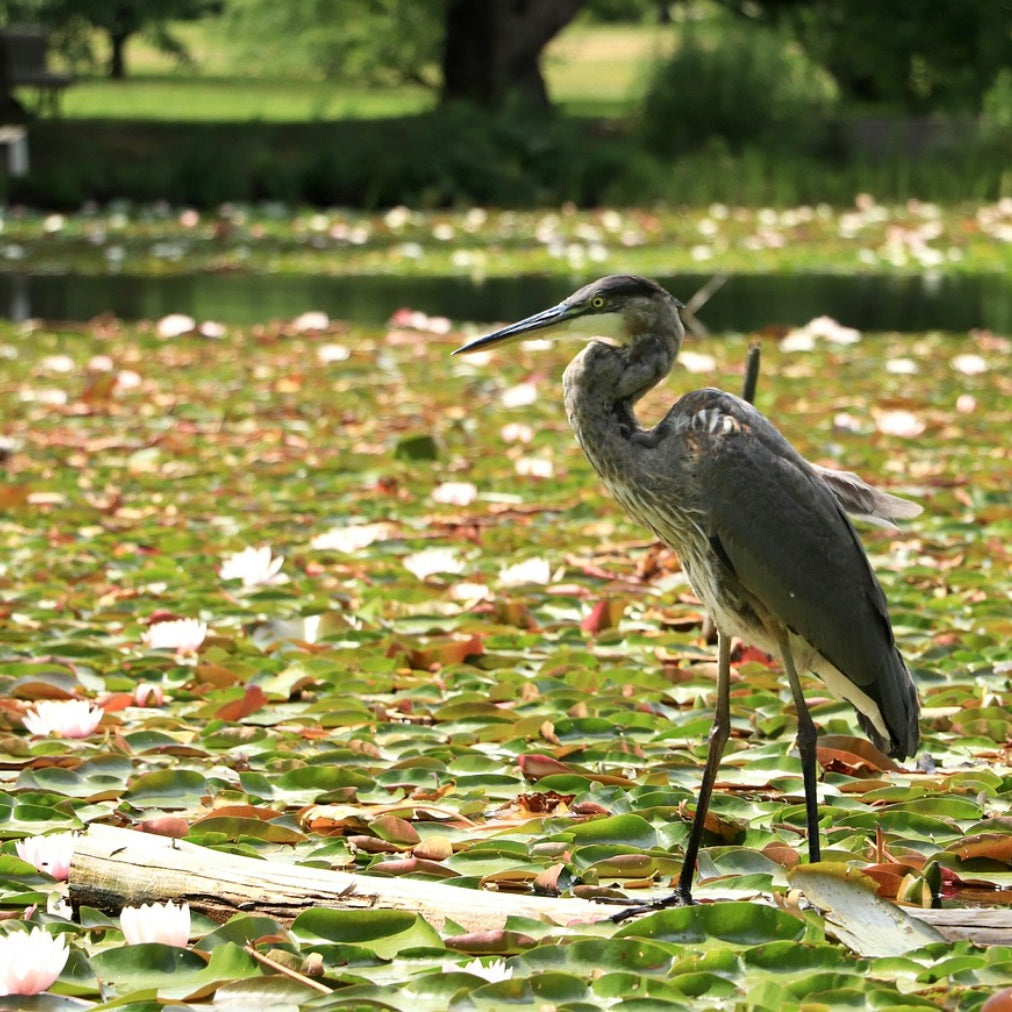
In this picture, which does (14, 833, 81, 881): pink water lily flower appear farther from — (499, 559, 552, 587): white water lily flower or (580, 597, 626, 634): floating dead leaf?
(499, 559, 552, 587): white water lily flower

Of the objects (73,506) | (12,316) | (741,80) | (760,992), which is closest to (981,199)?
(741,80)

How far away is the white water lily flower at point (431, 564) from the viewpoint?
15.5ft

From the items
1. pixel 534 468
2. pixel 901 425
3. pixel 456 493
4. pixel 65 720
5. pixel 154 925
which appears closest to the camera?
pixel 154 925

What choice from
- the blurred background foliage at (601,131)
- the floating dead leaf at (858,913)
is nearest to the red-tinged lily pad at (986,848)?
the floating dead leaf at (858,913)

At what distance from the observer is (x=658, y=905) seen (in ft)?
9.26

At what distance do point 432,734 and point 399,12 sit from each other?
2905 centimetres

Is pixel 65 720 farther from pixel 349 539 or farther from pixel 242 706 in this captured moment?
pixel 349 539

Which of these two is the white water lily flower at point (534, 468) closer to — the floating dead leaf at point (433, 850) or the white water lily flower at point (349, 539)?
the white water lily flower at point (349, 539)

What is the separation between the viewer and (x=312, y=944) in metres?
2.64

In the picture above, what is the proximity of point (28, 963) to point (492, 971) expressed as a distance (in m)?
0.59

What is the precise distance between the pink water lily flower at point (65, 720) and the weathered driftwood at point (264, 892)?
2.38 feet

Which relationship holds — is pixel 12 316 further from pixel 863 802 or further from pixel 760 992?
pixel 760 992

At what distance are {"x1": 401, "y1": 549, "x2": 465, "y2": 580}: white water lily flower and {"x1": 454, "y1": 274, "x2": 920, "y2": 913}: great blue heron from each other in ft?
5.26

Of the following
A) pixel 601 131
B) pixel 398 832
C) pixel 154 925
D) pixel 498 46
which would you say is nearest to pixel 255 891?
pixel 154 925
